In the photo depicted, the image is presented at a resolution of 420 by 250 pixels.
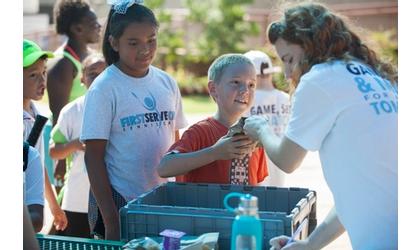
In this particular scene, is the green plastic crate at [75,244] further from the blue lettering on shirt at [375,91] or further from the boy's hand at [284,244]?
the blue lettering on shirt at [375,91]

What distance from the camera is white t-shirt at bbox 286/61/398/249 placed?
94.0 inches

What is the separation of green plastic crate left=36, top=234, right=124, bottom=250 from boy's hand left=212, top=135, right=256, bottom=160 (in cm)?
62

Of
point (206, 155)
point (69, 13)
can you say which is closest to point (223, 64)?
point (206, 155)

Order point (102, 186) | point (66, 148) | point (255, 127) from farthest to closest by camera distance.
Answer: point (66, 148) < point (102, 186) < point (255, 127)

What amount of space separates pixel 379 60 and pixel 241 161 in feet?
2.86

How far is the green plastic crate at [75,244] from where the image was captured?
8.61 ft

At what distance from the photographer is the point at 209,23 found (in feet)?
63.6

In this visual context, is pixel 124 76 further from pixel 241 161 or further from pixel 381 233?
pixel 381 233

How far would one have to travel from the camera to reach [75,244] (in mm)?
2676

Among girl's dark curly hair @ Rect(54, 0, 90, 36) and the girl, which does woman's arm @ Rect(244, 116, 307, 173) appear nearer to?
the girl

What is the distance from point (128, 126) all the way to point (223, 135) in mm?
437

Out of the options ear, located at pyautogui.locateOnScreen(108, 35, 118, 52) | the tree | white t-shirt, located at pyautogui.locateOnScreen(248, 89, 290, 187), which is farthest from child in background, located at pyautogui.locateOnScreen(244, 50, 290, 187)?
the tree

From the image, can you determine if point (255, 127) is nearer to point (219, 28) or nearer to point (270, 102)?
point (270, 102)
